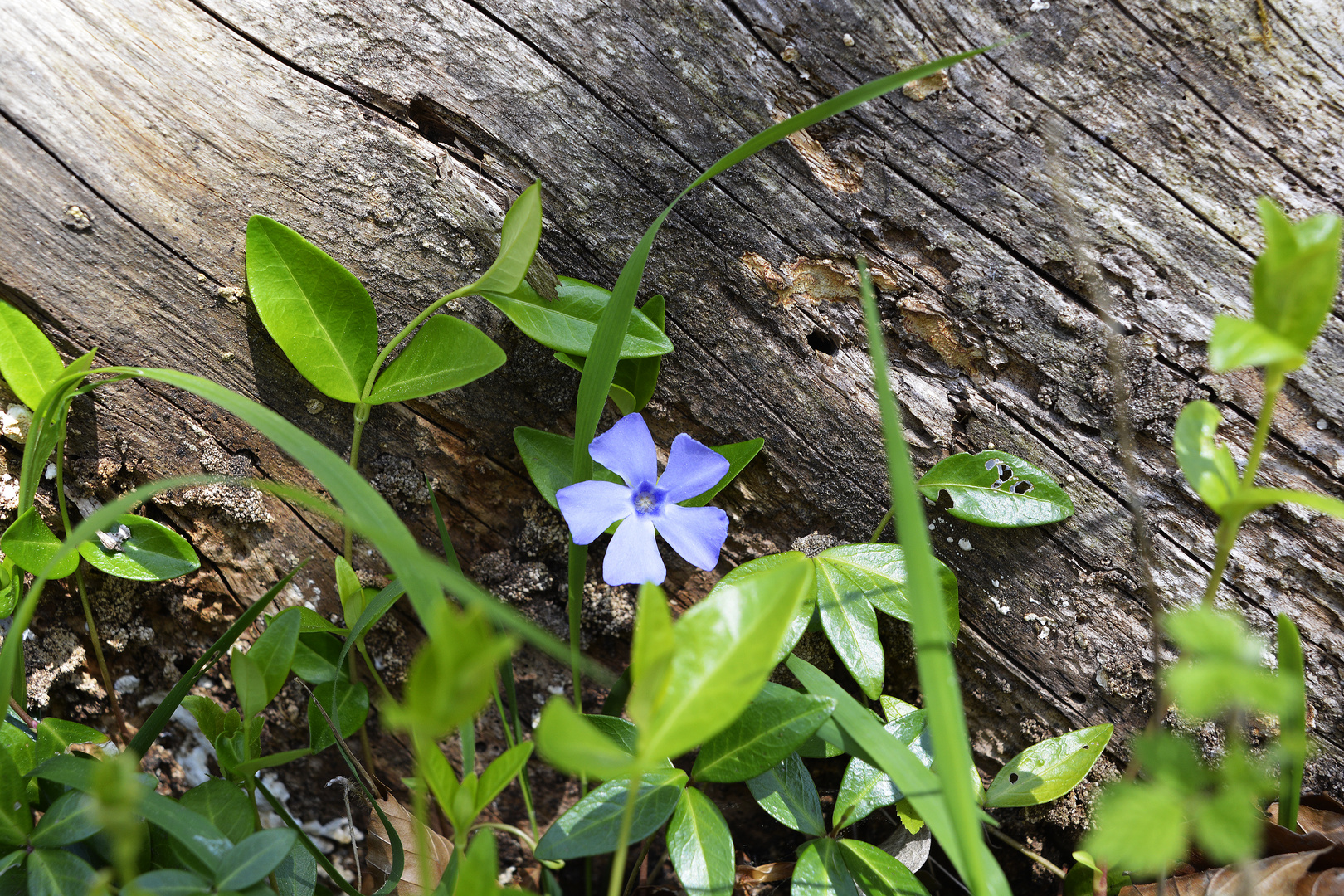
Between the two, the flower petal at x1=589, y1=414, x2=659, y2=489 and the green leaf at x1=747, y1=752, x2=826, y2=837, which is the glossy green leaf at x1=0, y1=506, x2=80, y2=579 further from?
the green leaf at x1=747, y1=752, x2=826, y2=837

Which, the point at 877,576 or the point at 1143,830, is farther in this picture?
the point at 877,576

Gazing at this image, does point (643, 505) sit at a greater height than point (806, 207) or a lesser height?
lesser

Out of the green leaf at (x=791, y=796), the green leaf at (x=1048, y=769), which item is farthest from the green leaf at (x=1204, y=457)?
the green leaf at (x=791, y=796)

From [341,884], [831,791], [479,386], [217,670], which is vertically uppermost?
[479,386]

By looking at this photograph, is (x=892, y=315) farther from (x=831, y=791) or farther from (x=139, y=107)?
(x=139, y=107)

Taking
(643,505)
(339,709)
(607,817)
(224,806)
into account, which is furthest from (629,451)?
(224,806)

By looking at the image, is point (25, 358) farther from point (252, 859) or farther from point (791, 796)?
point (791, 796)

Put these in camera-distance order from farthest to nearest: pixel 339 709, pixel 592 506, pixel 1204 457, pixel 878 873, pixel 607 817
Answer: pixel 339 709
pixel 592 506
pixel 878 873
pixel 607 817
pixel 1204 457

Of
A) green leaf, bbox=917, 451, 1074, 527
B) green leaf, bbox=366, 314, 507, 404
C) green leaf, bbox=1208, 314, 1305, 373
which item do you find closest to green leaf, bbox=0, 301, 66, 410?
green leaf, bbox=366, 314, 507, 404

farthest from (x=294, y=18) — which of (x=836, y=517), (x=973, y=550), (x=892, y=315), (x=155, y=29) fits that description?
(x=973, y=550)
